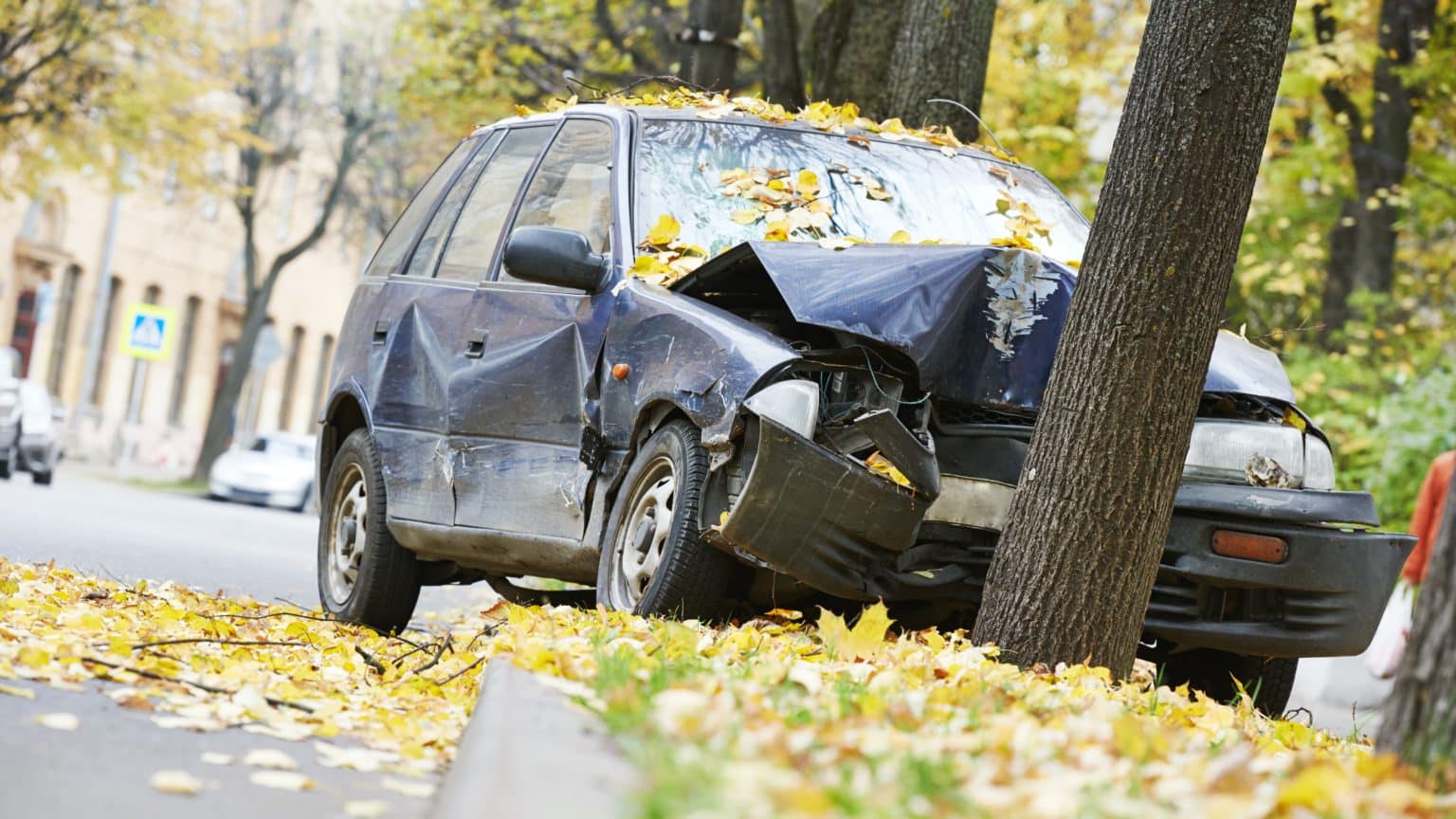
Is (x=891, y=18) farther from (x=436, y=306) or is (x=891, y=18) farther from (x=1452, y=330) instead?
(x=1452, y=330)

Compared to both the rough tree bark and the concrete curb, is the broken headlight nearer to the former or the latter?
the concrete curb

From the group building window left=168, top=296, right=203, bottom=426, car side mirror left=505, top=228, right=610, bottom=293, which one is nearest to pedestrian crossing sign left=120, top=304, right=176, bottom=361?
building window left=168, top=296, right=203, bottom=426

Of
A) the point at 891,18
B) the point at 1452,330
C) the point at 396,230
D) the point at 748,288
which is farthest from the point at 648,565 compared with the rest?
the point at 1452,330

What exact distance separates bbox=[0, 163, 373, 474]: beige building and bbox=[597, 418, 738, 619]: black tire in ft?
91.0

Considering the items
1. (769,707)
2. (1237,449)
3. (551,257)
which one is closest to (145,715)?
(769,707)

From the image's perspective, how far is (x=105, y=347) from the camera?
43.1 metres

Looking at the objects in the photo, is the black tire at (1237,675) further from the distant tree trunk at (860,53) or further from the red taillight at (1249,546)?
the distant tree trunk at (860,53)

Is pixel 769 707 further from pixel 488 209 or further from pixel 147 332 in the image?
pixel 147 332

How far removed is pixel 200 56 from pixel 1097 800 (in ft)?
94.7

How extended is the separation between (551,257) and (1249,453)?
86.7 inches

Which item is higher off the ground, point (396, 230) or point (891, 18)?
point (891, 18)

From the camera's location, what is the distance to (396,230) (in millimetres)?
8922

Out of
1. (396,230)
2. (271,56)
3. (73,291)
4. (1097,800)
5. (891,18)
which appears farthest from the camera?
(73,291)

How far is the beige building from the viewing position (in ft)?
129
